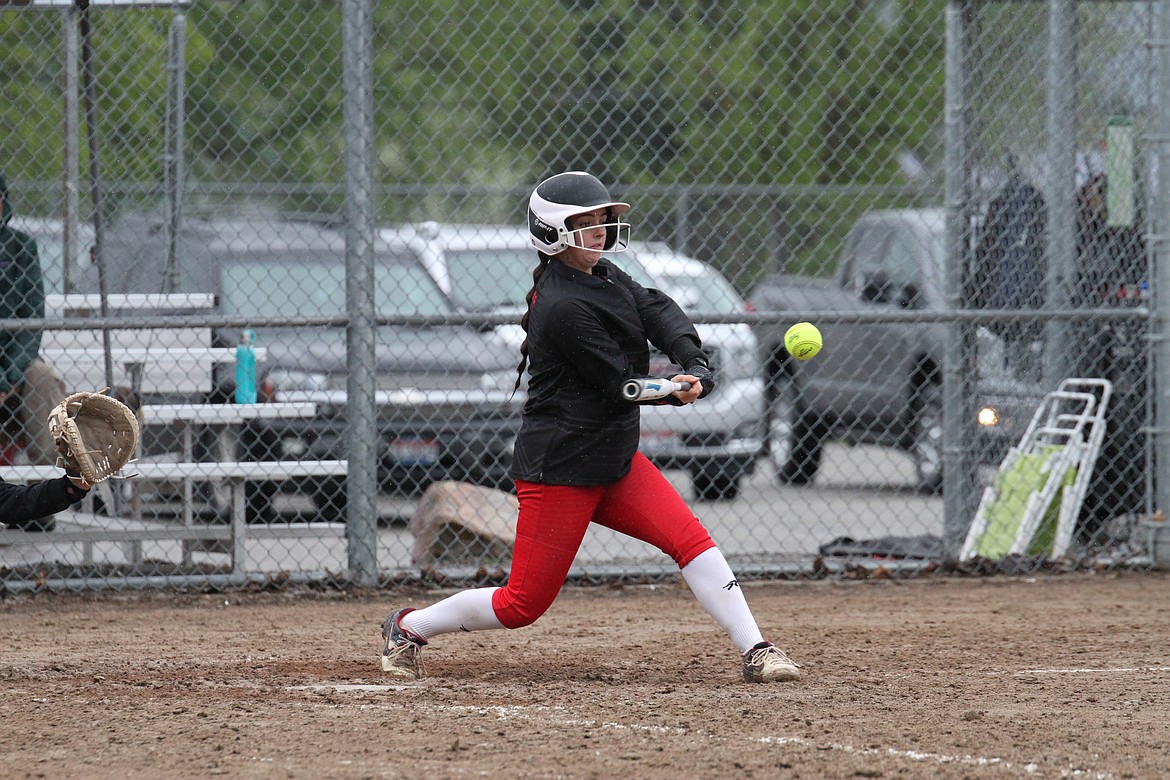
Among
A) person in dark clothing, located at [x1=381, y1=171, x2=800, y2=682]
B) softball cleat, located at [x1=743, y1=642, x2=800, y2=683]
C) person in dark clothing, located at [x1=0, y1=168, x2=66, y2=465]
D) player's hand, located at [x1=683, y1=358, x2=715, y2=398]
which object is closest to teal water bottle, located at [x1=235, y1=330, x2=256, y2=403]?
person in dark clothing, located at [x1=0, y1=168, x2=66, y2=465]

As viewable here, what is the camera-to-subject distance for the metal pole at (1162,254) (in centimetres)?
749

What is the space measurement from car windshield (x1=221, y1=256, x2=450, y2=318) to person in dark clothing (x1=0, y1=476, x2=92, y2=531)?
4.19 metres

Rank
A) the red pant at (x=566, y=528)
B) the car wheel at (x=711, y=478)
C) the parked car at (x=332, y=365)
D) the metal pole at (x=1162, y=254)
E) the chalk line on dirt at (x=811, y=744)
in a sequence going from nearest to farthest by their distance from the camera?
the chalk line on dirt at (x=811, y=744), the red pant at (x=566, y=528), the metal pole at (x=1162, y=254), the parked car at (x=332, y=365), the car wheel at (x=711, y=478)

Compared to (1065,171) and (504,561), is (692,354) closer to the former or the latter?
(504,561)

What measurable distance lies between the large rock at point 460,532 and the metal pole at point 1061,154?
303 cm

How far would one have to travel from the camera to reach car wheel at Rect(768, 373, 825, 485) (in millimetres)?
11695

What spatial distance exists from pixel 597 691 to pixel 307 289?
212 inches

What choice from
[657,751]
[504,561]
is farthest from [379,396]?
[657,751]

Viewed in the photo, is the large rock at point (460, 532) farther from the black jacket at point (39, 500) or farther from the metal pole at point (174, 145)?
the black jacket at point (39, 500)

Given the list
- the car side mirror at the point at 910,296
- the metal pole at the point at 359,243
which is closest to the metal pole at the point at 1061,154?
the car side mirror at the point at 910,296

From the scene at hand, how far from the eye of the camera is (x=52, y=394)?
7.18 meters

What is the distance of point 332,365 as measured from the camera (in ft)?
30.6

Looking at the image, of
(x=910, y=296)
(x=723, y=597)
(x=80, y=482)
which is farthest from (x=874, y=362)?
(x=80, y=482)

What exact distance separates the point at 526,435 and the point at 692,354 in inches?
23.6
